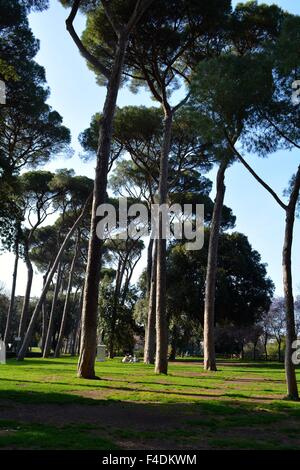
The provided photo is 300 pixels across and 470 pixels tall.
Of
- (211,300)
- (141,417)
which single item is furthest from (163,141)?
(141,417)

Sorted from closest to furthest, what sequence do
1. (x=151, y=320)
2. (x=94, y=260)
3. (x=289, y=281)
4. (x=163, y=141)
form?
(x=289, y=281) < (x=94, y=260) < (x=163, y=141) < (x=151, y=320)

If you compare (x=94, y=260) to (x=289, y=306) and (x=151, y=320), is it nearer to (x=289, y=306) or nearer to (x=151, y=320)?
(x=289, y=306)

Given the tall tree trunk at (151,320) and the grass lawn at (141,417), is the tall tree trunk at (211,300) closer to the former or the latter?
the tall tree trunk at (151,320)

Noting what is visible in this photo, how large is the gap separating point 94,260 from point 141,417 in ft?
19.9

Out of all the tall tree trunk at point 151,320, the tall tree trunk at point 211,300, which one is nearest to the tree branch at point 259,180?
the tall tree trunk at point 211,300

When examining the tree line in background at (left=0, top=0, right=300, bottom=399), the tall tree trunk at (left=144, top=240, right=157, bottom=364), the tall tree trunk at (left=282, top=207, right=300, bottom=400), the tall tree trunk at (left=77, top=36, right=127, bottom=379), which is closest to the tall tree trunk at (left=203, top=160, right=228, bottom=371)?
the tree line in background at (left=0, top=0, right=300, bottom=399)

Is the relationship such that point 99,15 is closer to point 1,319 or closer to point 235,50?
point 235,50

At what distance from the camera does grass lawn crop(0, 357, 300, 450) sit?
5656 mm

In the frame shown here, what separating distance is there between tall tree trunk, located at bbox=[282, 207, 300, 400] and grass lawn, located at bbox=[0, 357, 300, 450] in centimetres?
46

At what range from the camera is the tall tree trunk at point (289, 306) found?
10252 millimetres

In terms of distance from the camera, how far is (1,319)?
57.3 m

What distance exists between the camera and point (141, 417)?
7.49m

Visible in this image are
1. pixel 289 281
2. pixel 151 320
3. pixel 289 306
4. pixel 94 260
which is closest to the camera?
pixel 289 306
